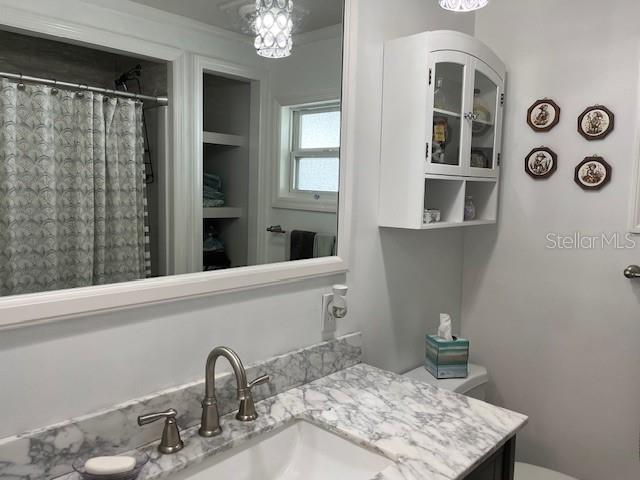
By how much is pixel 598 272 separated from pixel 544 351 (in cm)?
39

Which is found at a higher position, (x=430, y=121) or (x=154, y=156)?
(x=430, y=121)

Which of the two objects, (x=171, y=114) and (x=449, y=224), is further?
(x=449, y=224)

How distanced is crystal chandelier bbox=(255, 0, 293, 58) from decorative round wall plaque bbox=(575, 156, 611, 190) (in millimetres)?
1190

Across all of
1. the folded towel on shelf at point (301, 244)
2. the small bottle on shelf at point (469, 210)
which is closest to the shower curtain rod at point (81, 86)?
the folded towel on shelf at point (301, 244)

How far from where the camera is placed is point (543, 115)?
199 centimetres

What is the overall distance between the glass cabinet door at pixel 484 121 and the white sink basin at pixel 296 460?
1077 millimetres

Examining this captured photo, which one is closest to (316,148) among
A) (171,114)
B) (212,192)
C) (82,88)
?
(212,192)

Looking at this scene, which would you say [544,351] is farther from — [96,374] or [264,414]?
[96,374]

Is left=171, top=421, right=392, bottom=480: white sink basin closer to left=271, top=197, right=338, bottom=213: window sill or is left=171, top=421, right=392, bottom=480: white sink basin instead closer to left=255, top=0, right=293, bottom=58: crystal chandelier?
left=271, top=197, right=338, bottom=213: window sill

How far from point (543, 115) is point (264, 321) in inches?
54.2

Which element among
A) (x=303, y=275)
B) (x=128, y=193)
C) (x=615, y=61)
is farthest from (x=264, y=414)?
(x=615, y=61)

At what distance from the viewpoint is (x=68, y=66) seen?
Answer: 1.02 meters

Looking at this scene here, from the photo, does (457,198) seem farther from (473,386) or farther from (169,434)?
(169,434)

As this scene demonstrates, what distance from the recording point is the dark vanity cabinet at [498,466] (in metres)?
1.23
